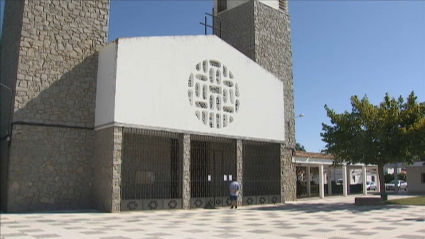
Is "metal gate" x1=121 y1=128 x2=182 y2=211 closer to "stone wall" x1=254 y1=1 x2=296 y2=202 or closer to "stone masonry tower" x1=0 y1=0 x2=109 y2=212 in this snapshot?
"stone masonry tower" x1=0 y1=0 x2=109 y2=212

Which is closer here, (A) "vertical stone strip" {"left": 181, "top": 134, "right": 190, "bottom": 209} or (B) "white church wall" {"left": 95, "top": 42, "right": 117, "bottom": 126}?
(B) "white church wall" {"left": 95, "top": 42, "right": 117, "bottom": 126}

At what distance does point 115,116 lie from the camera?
53.0 ft

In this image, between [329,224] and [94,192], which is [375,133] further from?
[94,192]

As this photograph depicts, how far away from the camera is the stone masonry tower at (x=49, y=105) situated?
16297mm

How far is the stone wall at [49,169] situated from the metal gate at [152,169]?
171 centimetres

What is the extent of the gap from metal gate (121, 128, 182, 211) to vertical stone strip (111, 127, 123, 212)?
932 mm

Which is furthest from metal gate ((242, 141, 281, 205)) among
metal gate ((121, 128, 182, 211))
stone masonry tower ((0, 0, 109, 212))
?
stone masonry tower ((0, 0, 109, 212))

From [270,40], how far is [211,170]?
9.19m

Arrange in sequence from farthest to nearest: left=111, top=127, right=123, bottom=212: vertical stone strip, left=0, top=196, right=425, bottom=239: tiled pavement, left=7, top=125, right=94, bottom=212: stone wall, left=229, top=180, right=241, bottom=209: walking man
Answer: left=229, top=180, right=241, bottom=209: walking man
left=7, top=125, right=94, bottom=212: stone wall
left=111, top=127, right=123, bottom=212: vertical stone strip
left=0, top=196, right=425, bottom=239: tiled pavement

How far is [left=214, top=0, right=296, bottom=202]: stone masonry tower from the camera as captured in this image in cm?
2430

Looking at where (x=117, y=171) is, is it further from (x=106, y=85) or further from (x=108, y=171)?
(x=106, y=85)

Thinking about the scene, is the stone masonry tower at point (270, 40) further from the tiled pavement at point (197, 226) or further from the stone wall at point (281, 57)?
the tiled pavement at point (197, 226)

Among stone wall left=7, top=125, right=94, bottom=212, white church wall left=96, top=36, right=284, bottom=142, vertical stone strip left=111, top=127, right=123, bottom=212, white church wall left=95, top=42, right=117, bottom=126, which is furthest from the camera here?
white church wall left=96, top=36, right=284, bottom=142

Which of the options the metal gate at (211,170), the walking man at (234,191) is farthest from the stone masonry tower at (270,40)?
the walking man at (234,191)
